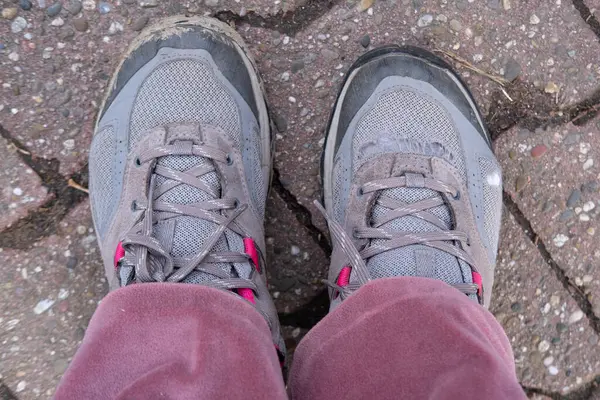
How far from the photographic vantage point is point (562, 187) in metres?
1.53

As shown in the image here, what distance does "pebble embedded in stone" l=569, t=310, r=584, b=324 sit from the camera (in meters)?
1.56

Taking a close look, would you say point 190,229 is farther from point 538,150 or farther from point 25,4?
point 538,150

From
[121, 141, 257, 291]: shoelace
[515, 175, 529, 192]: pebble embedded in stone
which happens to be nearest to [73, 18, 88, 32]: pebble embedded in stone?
[121, 141, 257, 291]: shoelace

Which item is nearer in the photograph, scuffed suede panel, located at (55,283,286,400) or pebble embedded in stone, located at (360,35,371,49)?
scuffed suede panel, located at (55,283,286,400)

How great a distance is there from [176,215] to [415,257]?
1.94 feet

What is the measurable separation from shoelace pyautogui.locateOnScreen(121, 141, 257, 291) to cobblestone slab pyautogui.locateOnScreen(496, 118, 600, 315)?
832 mm

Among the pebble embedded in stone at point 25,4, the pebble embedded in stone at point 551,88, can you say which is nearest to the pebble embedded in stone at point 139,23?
the pebble embedded in stone at point 25,4

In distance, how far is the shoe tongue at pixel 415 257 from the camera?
1.21 metres

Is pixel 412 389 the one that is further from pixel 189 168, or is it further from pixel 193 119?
pixel 193 119

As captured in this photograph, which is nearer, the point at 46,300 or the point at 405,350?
the point at 405,350

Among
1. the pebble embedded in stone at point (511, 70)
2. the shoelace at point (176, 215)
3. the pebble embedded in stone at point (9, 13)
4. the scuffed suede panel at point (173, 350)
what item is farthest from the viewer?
the pebble embedded in stone at point (511, 70)

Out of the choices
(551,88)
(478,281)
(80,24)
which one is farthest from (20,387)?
(551,88)

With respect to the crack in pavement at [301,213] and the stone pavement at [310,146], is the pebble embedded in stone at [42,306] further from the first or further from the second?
the crack in pavement at [301,213]

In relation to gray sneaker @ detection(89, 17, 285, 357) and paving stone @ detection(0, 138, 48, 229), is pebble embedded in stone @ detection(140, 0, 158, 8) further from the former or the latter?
paving stone @ detection(0, 138, 48, 229)
